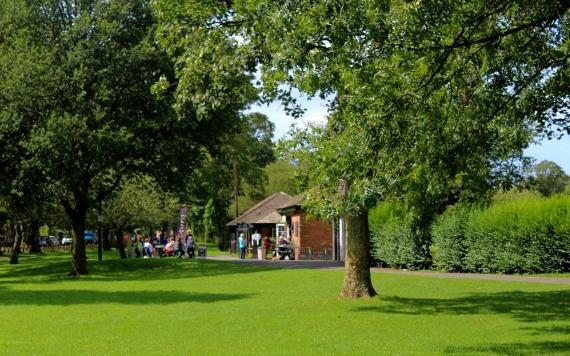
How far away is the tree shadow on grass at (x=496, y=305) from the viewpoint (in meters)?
15.7

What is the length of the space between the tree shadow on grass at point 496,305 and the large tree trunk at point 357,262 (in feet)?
1.94

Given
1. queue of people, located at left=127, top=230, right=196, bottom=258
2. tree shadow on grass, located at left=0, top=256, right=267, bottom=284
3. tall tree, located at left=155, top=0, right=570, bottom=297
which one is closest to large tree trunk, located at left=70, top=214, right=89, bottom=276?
tree shadow on grass, located at left=0, top=256, right=267, bottom=284

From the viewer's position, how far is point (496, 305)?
58.0 feet

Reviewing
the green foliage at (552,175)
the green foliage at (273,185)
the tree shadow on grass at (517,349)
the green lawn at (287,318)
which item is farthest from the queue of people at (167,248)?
the tree shadow on grass at (517,349)

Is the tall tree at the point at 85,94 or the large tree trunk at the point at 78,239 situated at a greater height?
the tall tree at the point at 85,94

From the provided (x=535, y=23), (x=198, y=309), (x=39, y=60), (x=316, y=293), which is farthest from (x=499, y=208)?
(x=39, y=60)

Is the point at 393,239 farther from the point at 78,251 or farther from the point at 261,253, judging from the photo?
the point at 261,253

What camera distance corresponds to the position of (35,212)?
50.6 m

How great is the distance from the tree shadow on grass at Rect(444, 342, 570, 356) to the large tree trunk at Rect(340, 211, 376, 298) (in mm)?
7350

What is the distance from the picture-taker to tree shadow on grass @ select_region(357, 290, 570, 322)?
15734 millimetres

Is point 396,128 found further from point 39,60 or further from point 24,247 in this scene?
point 24,247

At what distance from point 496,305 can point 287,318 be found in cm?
517

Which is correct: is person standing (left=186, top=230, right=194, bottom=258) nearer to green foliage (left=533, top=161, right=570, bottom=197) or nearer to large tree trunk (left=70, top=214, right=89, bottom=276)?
large tree trunk (left=70, top=214, right=89, bottom=276)

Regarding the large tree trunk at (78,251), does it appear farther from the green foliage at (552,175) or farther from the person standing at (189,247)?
the green foliage at (552,175)
